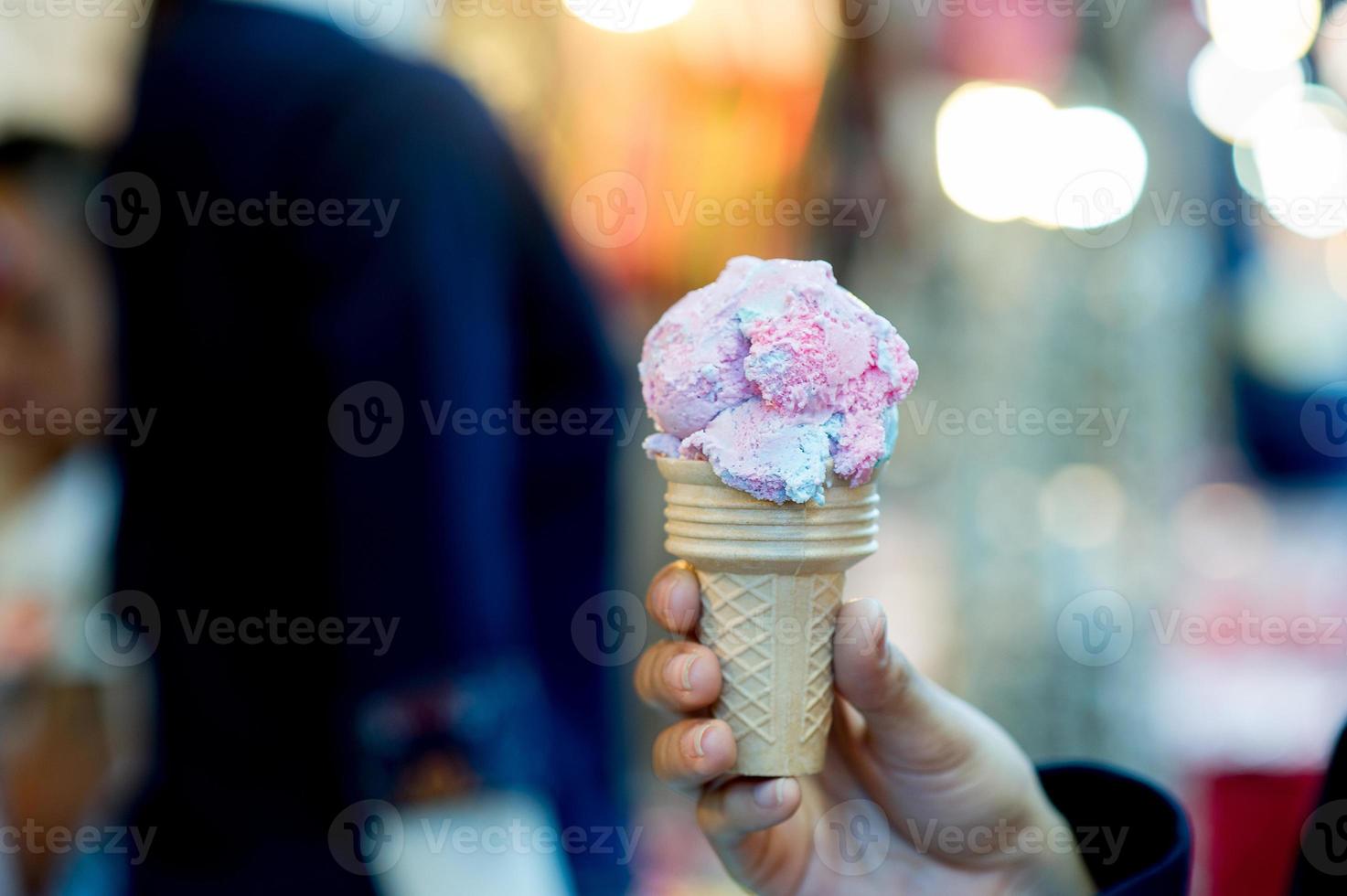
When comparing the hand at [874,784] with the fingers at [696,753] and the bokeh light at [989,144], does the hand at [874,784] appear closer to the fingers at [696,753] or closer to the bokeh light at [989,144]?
the fingers at [696,753]

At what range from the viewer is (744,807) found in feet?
4.62

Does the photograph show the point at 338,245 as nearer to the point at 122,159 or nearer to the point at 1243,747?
the point at 122,159

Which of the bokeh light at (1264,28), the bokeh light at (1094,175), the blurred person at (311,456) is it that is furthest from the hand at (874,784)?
the bokeh light at (1264,28)

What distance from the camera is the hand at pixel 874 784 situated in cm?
139

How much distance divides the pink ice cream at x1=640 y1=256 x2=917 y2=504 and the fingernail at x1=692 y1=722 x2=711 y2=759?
32 centimetres

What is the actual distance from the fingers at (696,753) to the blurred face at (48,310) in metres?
2.31

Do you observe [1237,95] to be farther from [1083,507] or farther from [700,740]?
[700,740]

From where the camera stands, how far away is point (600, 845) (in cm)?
261

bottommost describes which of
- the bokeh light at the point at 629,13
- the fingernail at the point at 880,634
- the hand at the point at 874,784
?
the hand at the point at 874,784

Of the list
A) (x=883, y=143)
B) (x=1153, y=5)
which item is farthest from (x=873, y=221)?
(x=1153, y=5)

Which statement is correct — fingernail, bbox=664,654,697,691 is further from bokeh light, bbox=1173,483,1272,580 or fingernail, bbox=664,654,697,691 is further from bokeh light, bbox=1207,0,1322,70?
bokeh light, bbox=1207,0,1322,70

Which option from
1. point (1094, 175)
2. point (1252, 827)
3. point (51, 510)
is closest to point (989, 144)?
point (1094, 175)

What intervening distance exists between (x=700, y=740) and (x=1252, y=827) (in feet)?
9.17

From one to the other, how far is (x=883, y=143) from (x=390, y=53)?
6.41 ft
